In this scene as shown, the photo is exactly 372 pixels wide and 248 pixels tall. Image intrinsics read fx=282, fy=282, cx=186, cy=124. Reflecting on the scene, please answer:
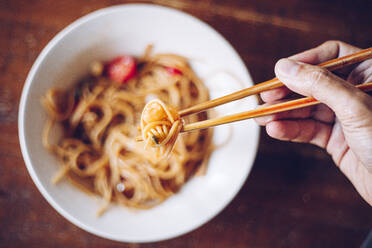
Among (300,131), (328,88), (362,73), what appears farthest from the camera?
(300,131)

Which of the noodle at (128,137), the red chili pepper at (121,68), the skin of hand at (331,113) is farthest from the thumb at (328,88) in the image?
the red chili pepper at (121,68)

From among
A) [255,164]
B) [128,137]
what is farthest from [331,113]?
[128,137]

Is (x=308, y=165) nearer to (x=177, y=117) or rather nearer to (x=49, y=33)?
(x=177, y=117)

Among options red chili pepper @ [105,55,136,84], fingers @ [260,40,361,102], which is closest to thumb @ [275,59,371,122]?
fingers @ [260,40,361,102]

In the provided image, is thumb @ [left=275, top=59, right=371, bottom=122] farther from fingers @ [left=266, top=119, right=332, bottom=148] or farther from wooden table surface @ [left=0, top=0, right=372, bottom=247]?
wooden table surface @ [left=0, top=0, right=372, bottom=247]

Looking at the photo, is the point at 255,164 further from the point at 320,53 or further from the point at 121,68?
the point at 121,68

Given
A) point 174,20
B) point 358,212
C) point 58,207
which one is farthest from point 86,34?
point 358,212
